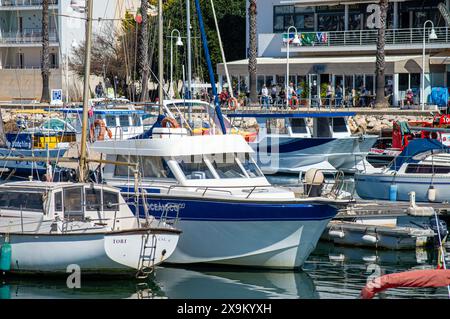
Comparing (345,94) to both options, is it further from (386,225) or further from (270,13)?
(386,225)

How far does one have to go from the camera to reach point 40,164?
3947 centimetres

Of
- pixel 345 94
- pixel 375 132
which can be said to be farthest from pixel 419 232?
pixel 345 94

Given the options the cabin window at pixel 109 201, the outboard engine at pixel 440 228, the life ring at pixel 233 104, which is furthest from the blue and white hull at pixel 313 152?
the cabin window at pixel 109 201

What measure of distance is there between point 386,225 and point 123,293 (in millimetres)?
9102

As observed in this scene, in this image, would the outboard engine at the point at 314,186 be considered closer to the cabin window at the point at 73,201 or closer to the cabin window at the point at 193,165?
the cabin window at the point at 193,165

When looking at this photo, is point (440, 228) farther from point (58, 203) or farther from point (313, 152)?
point (313, 152)

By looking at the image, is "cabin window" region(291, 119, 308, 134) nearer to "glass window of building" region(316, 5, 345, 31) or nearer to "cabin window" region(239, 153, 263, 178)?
"cabin window" region(239, 153, 263, 178)

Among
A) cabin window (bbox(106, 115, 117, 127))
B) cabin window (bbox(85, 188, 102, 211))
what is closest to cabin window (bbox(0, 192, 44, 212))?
cabin window (bbox(85, 188, 102, 211))

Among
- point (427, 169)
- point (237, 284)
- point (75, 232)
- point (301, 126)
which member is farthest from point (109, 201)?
point (301, 126)

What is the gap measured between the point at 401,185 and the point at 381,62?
22.0 m

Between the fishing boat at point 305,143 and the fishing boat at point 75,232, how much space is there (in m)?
20.0

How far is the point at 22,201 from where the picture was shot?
72.0 ft

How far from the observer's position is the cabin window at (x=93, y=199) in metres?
21.9

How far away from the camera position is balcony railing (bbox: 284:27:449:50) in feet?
197
